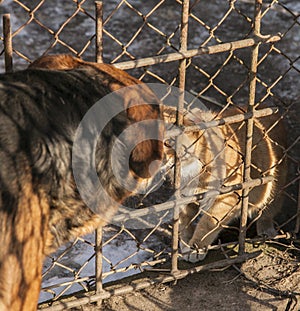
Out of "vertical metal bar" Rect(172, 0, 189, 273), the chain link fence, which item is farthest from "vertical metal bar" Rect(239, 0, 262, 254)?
"vertical metal bar" Rect(172, 0, 189, 273)

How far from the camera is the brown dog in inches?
103

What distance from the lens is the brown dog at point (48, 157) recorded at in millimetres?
2613

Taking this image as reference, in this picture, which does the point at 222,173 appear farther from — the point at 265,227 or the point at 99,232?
the point at 99,232

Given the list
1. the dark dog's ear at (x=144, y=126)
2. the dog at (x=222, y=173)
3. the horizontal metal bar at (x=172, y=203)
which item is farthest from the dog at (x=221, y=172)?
the dark dog's ear at (x=144, y=126)

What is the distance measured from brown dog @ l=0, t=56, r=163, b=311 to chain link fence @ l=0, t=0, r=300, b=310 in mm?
569

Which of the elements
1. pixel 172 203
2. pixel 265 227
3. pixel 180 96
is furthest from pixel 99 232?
pixel 265 227

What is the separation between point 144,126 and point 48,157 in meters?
0.43

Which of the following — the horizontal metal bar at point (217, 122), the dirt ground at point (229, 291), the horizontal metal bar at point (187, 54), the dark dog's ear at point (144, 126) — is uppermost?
the horizontal metal bar at point (187, 54)

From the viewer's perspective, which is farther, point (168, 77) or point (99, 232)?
point (168, 77)

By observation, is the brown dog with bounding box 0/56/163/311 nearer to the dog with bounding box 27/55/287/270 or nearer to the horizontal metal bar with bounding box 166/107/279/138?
the horizontal metal bar with bounding box 166/107/279/138

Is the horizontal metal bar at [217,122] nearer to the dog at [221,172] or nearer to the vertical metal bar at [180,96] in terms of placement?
the vertical metal bar at [180,96]

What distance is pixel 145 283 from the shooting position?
4250 mm

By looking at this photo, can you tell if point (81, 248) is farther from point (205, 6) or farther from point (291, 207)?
point (205, 6)

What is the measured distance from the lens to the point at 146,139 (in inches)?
115
